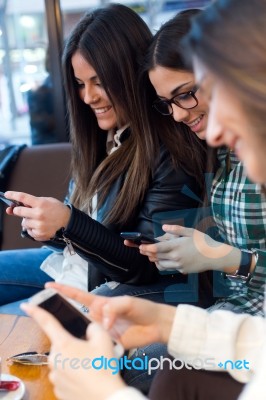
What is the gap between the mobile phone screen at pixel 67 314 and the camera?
0.96 m

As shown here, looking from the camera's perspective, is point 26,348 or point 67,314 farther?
point 26,348

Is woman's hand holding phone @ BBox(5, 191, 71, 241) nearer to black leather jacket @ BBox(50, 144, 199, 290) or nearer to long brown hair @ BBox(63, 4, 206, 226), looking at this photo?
black leather jacket @ BBox(50, 144, 199, 290)

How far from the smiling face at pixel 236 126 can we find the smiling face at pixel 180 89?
0.66m

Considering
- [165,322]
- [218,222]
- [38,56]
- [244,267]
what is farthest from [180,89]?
[38,56]

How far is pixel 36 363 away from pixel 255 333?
54 centimetres

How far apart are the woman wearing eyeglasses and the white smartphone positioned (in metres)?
0.52

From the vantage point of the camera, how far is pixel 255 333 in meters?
1.03

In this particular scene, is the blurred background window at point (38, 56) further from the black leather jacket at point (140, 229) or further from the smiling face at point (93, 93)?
the black leather jacket at point (140, 229)

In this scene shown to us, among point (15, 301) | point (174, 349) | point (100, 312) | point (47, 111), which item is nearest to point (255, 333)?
point (174, 349)

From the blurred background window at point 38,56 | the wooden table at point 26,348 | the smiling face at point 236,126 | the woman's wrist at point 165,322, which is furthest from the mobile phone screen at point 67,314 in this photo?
the blurred background window at point 38,56

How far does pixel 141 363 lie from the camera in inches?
54.3

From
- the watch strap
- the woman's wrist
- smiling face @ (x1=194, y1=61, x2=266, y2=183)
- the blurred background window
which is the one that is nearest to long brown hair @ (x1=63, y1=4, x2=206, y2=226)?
the watch strap

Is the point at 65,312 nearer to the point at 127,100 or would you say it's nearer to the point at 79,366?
the point at 79,366

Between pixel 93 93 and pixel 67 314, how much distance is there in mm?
1004
